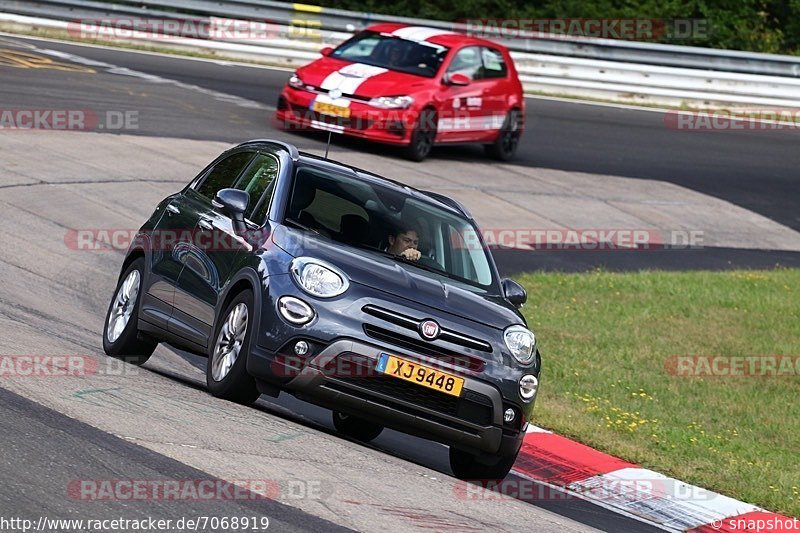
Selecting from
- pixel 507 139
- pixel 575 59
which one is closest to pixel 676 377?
pixel 507 139

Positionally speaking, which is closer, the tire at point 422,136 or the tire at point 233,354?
the tire at point 233,354

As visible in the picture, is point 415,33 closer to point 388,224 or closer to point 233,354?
point 388,224

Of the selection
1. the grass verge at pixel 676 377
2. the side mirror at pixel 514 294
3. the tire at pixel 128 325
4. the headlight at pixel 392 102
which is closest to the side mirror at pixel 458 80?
the headlight at pixel 392 102

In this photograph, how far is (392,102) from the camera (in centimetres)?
2000

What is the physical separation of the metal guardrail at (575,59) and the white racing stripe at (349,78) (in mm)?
7942

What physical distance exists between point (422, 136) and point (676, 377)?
9.17 m

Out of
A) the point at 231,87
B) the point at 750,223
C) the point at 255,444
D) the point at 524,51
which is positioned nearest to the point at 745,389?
the point at 255,444

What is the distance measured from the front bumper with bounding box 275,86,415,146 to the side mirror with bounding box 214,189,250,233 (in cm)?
1116

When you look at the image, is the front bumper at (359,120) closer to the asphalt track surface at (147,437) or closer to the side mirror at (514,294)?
the asphalt track surface at (147,437)

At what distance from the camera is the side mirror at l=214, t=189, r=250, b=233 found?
28.5ft

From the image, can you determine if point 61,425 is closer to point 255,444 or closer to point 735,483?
point 255,444

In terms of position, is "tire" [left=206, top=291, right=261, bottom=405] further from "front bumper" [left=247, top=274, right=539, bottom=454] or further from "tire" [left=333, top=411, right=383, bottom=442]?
"tire" [left=333, top=411, right=383, bottom=442]

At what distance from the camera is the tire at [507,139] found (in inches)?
876

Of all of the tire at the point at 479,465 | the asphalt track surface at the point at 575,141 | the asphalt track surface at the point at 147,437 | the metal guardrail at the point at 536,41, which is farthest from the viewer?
the metal guardrail at the point at 536,41
